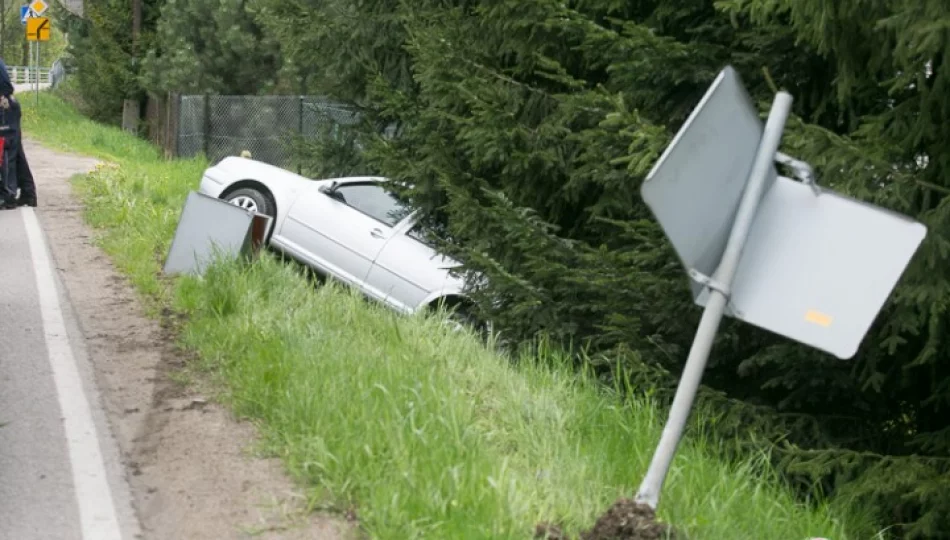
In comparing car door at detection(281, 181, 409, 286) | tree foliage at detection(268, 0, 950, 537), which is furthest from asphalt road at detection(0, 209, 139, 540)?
car door at detection(281, 181, 409, 286)

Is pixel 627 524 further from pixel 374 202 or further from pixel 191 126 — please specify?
pixel 191 126

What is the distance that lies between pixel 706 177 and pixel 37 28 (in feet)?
117

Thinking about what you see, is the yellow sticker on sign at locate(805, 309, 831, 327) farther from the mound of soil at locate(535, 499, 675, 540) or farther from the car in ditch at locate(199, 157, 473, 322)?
the car in ditch at locate(199, 157, 473, 322)

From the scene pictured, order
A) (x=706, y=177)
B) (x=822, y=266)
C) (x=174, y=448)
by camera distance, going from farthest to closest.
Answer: (x=174, y=448) → (x=706, y=177) → (x=822, y=266)

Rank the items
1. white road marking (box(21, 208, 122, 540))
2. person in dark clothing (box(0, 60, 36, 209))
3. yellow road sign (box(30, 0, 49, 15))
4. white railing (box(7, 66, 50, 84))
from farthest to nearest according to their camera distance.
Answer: white railing (box(7, 66, 50, 84)), yellow road sign (box(30, 0, 49, 15)), person in dark clothing (box(0, 60, 36, 209)), white road marking (box(21, 208, 122, 540))

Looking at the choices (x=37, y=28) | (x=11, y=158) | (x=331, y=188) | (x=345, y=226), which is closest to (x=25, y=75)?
(x=37, y=28)

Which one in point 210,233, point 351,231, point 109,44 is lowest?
point 351,231

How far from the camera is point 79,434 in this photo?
6.57 meters

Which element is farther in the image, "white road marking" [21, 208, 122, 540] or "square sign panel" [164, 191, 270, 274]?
"square sign panel" [164, 191, 270, 274]

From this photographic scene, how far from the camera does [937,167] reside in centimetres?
619

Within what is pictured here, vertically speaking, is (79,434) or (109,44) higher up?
(109,44)

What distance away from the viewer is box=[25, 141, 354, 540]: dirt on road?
519 centimetres

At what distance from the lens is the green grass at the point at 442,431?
4.95 meters

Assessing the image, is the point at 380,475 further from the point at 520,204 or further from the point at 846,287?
the point at 520,204
